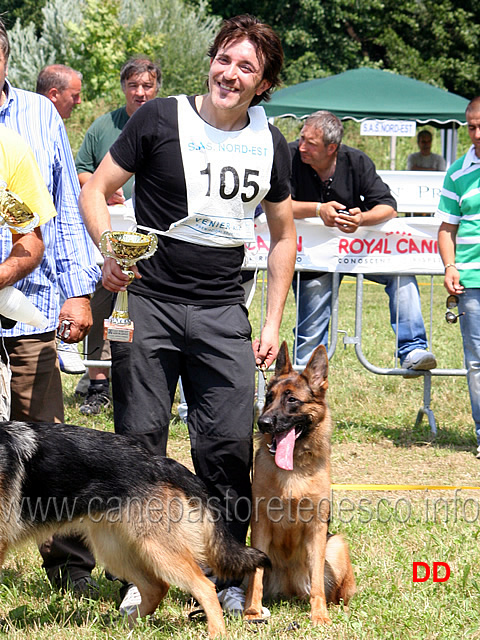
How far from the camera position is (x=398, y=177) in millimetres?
13867

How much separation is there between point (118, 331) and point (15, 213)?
62 cm

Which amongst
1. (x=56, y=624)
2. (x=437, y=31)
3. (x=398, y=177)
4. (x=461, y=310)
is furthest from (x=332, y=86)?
(x=437, y=31)

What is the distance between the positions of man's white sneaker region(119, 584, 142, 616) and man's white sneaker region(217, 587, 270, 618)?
38 cm

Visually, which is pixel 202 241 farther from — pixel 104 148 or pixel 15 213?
pixel 104 148

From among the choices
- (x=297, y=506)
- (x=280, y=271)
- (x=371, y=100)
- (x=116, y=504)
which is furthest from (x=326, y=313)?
(x=371, y=100)

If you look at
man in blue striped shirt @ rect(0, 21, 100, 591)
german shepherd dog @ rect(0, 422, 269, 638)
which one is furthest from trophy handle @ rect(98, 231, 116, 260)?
german shepherd dog @ rect(0, 422, 269, 638)

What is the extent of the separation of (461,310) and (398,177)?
27.2 feet

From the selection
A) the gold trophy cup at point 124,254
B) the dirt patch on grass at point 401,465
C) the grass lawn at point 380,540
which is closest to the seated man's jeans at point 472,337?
the dirt patch on grass at point 401,465

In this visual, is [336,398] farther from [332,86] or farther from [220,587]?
[332,86]

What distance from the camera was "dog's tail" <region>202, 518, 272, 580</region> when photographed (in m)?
3.27

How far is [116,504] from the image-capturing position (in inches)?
123

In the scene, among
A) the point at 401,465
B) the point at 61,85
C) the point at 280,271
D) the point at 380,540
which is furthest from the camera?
the point at 61,85

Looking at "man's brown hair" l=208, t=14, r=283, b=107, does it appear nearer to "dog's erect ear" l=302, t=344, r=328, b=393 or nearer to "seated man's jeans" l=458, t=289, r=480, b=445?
"dog's erect ear" l=302, t=344, r=328, b=393

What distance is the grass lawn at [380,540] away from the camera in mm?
3367
